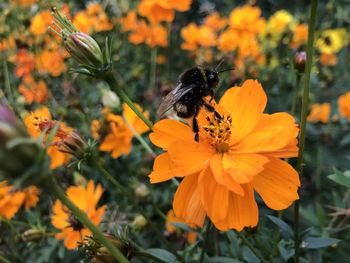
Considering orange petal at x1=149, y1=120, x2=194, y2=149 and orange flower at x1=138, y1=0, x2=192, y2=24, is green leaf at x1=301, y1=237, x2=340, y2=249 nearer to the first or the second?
orange petal at x1=149, y1=120, x2=194, y2=149

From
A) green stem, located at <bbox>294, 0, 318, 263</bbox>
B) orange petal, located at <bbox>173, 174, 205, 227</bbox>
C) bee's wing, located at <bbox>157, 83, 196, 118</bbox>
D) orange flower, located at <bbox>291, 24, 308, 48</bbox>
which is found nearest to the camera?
green stem, located at <bbox>294, 0, 318, 263</bbox>

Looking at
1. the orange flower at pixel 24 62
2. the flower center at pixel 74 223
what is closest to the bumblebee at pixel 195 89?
the flower center at pixel 74 223

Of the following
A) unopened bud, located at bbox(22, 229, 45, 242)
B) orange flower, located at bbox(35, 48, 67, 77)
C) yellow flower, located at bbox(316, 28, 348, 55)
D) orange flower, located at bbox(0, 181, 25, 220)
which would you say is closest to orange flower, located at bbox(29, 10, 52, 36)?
orange flower, located at bbox(35, 48, 67, 77)

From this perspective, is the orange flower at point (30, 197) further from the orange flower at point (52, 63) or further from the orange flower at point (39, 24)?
the orange flower at point (39, 24)

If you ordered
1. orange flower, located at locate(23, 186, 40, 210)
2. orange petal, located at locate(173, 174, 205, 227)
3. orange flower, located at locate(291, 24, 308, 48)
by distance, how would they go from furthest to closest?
1. orange flower, located at locate(291, 24, 308, 48)
2. orange flower, located at locate(23, 186, 40, 210)
3. orange petal, located at locate(173, 174, 205, 227)

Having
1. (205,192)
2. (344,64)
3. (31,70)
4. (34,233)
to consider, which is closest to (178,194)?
(205,192)

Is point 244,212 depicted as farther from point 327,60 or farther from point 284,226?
point 327,60
